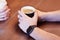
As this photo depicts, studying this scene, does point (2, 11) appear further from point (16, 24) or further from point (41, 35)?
point (41, 35)

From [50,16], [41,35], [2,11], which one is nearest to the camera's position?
[41,35]

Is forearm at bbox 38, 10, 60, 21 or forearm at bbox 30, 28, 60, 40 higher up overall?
forearm at bbox 38, 10, 60, 21

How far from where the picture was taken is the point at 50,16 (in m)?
1.29

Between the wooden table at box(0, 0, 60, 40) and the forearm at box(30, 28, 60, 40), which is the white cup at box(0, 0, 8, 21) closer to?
the wooden table at box(0, 0, 60, 40)

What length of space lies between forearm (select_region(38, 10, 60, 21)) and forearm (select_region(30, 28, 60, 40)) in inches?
8.9

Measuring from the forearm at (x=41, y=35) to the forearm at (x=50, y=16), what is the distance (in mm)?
226

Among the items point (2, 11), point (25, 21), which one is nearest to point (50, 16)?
point (25, 21)

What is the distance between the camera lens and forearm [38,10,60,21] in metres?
1.27

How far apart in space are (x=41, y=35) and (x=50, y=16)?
30cm

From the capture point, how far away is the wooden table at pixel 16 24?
1072 mm

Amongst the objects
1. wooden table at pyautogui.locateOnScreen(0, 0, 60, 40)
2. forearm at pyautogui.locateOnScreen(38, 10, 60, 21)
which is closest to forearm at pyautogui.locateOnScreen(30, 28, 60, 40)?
wooden table at pyautogui.locateOnScreen(0, 0, 60, 40)

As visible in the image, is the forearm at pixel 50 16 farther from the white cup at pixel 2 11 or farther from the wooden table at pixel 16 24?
the white cup at pixel 2 11

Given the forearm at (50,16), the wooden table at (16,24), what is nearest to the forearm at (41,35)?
the wooden table at (16,24)

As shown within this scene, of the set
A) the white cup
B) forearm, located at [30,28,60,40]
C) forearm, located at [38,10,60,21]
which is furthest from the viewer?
forearm, located at [38,10,60,21]
